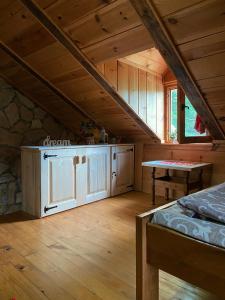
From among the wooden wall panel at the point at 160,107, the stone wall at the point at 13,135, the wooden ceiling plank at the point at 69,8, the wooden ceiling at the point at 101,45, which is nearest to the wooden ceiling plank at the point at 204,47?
the wooden ceiling at the point at 101,45

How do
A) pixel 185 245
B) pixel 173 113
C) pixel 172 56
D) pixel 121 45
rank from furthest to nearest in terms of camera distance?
pixel 173 113, pixel 121 45, pixel 172 56, pixel 185 245

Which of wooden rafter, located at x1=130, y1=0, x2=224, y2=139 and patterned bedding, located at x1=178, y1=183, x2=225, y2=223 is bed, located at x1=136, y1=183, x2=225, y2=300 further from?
wooden rafter, located at x1=130, y1=0, x2=224, y2=139

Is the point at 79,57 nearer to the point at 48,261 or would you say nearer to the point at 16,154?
the point at 16,154

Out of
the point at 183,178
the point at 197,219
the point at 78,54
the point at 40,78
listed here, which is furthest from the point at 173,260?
the point at 40,78

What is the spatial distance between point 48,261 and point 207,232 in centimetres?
140

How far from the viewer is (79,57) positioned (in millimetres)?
2537

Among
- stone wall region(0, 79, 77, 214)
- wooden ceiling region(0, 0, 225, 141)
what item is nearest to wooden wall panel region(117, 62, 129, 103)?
wooden ceiling region(0, 0, 225, 141)

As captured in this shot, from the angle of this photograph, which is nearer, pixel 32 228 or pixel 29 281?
pixel 29 281

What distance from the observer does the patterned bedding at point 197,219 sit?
1.07 meters

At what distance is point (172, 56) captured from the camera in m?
2.11

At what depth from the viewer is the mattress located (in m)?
1.06

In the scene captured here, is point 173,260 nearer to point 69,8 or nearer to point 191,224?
point 191,224

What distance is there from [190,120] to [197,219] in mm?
2434

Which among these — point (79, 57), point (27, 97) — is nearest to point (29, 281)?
point (79, 57)
